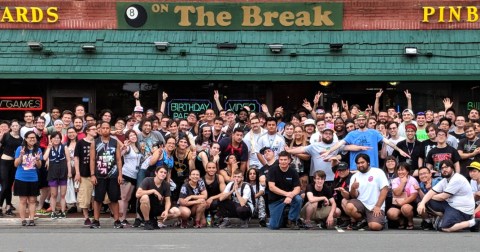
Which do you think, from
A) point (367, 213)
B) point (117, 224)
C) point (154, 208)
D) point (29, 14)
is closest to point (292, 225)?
point (367, 213)

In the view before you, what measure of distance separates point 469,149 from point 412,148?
3.29 ft

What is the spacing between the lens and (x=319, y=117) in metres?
15.2

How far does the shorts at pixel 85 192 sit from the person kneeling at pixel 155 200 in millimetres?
1038

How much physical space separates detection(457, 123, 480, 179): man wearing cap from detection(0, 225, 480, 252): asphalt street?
1865mm

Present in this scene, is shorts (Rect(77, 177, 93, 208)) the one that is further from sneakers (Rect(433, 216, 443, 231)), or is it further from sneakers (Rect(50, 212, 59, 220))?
sneakers (Rect(433, 216, 443, 231))

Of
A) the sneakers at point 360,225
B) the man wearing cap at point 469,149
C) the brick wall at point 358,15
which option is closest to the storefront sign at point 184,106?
the brick wall at point 358,15

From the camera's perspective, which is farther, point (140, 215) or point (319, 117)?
point (319, 117)

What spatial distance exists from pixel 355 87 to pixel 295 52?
1787mm

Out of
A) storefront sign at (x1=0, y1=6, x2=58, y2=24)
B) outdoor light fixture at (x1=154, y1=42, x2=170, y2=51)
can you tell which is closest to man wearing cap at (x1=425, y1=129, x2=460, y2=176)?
outdoor light fixture at (x1=154, y1=42, x2=170, y2=51)

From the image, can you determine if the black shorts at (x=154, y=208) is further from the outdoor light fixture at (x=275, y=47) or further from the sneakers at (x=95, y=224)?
the outdoor light fixture at (x=275, y=47)

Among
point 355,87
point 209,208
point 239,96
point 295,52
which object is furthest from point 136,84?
point 209,208

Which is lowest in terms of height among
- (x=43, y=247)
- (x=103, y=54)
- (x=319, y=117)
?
(x=43, y=247)

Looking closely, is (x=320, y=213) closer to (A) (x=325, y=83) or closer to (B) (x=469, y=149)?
(B) (x=469, y=149)

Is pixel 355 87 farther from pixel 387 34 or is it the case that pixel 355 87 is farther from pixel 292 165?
pixel 292 165
